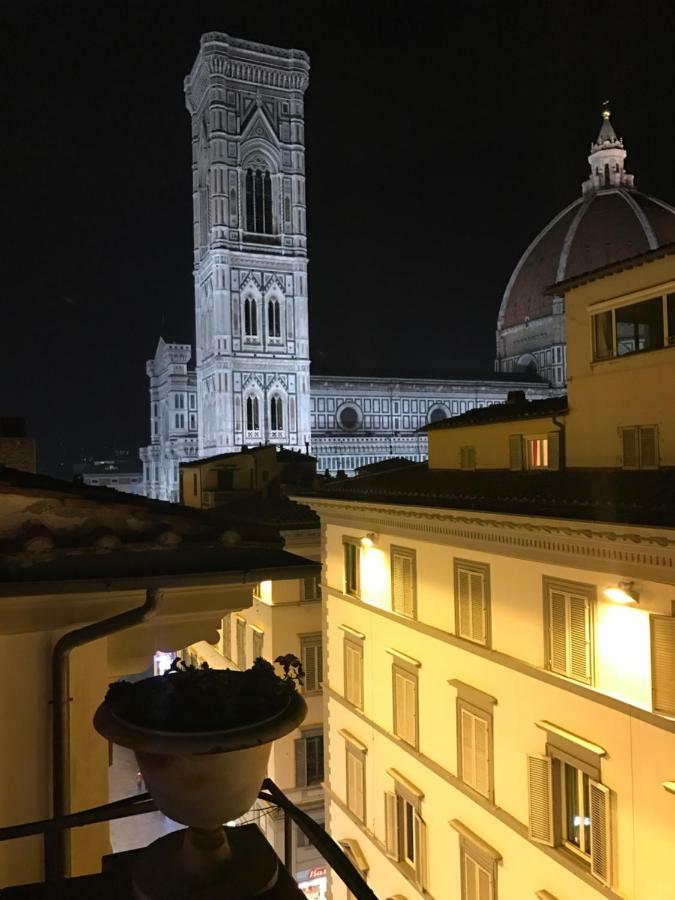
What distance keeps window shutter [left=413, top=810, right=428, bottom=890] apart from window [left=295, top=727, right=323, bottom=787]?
712 cm

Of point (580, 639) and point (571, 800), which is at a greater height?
point (580, 639)

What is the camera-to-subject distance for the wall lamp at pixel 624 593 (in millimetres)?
8773

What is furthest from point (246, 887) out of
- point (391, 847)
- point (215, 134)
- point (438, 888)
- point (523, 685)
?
point (215, 134)

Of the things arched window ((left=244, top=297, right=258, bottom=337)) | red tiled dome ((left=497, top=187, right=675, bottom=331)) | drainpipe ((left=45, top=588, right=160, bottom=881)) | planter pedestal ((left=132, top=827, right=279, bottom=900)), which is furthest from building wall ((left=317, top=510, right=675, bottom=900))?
red tiled dome ((left=497, top=187, right=675, bottom=331))

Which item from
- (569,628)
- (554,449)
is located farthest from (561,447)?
(569,628)

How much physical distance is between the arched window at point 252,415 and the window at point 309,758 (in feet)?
160

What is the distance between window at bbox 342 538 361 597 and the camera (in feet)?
52.9

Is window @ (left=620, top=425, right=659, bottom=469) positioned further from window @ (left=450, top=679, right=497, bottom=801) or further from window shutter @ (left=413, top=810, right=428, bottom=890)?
window shutter @ (left=413, top=810, right=428, bottom=890)

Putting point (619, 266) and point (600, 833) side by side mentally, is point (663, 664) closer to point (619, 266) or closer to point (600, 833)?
point (600, 833)

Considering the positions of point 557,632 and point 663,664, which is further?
point 557,632

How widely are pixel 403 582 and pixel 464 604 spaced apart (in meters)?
2.04

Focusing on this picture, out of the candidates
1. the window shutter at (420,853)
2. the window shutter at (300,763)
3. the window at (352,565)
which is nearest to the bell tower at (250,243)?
the window shutter at (300,763)

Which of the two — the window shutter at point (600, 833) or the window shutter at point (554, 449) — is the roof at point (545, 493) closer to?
the window shutter at point (554, 449)

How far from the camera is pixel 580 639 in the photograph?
9.72m
